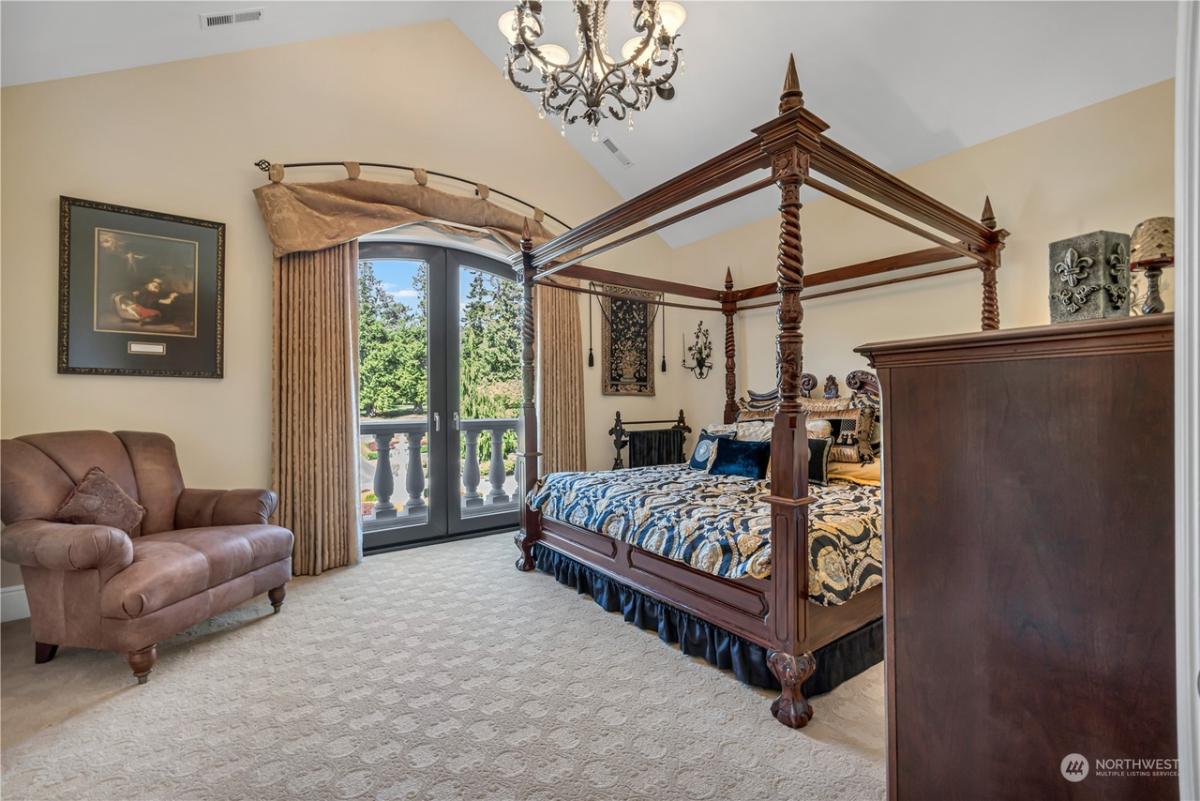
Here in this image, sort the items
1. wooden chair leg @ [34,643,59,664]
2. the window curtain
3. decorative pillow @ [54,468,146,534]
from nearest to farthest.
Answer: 1. wooden chair leg @ [34,643,59,664]
2. decorative pillow @ [54,468,146,534]
3. the window curtain

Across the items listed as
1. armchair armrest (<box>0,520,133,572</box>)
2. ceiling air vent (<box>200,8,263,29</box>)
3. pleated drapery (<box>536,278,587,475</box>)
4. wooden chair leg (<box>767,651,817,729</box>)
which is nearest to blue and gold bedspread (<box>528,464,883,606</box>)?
wooden chair leg (<box>767,651,817,729</box>)

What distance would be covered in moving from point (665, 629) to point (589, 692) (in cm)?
59

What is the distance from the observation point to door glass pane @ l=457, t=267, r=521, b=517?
4504 mm

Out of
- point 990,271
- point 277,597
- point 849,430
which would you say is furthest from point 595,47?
point 277,597

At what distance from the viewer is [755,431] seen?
375 centimetres

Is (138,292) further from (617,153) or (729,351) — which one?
(729,351)

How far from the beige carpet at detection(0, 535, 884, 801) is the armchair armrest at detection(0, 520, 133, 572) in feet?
1.72

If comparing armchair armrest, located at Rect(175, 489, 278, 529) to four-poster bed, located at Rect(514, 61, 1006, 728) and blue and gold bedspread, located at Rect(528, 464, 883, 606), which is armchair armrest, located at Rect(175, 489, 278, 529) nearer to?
blue and gold bedspread, located at Rect(528, 464, 883, 606)

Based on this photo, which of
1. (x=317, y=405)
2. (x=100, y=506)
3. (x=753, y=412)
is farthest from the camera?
(x=753, y=412)

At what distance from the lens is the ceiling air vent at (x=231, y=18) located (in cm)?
296

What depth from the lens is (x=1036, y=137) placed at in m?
3.05

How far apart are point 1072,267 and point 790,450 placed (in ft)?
7.25

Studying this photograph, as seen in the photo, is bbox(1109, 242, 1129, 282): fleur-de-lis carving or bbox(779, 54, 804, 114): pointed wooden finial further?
bbox(1109, 242, 1129, 282): fleur-de-lis carving

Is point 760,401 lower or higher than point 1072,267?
lower
